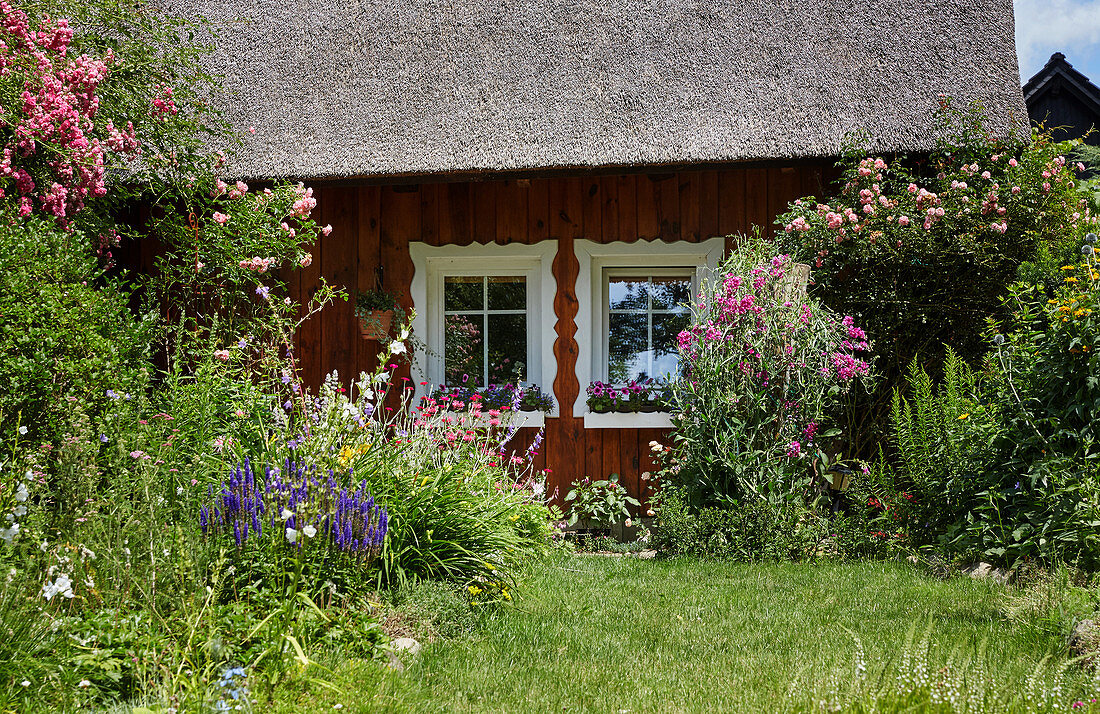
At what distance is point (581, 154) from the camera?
5.62 m

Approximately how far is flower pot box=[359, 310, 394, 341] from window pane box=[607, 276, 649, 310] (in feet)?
5.23

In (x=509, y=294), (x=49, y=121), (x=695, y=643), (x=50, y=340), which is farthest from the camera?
(x=509, y=294)

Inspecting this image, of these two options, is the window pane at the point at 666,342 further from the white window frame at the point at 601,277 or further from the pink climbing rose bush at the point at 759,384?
the pink climbing rose bush at the point at 759,384

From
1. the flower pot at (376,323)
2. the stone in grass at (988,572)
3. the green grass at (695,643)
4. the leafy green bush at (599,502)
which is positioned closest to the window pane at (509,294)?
the flower pot at (376,323)

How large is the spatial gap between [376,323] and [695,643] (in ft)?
12.0

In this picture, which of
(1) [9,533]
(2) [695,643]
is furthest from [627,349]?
(1) [9,533]

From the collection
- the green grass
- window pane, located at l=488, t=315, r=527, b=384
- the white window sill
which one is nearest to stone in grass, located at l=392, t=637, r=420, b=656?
the green grass

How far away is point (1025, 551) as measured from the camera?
3.88 metres

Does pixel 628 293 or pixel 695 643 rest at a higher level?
pixel 628 293

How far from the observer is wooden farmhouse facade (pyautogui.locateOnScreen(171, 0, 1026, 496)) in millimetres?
5719

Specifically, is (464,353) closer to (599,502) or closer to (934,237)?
(599,502)

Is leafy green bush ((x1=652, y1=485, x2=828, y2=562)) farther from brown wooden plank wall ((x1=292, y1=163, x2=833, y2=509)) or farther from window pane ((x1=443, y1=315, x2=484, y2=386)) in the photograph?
window pane ((x1=443, y1=315, x2=484, y2=386))

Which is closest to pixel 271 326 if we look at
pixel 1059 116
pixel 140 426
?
pixel 140 426

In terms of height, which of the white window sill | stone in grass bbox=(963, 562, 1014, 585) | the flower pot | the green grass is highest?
the flower pot
